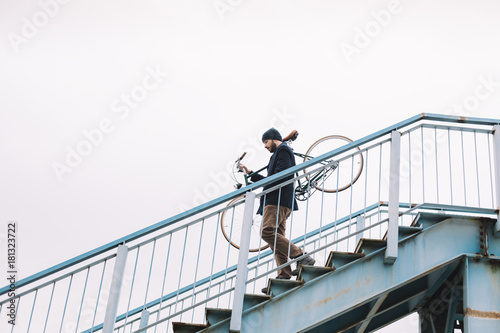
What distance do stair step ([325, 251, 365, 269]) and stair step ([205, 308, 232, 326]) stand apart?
3.61 feet

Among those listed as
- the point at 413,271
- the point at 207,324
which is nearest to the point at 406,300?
the point at 413,271

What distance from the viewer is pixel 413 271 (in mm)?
6762

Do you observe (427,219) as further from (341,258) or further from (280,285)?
(280,285)

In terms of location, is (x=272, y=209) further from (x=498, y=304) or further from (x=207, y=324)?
(x=498, y=304)

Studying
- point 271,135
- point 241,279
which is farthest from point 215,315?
point 271,135

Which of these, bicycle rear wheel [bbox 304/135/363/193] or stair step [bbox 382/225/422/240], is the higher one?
bicycle rear wheel [bbox 304/135/363/193]

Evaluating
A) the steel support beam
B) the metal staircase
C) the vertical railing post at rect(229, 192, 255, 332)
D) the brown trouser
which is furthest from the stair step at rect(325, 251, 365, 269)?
the steel support beam

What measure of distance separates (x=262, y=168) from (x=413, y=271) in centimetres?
375

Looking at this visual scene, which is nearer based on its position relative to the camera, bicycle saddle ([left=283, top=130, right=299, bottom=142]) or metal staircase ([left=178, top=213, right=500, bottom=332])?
metal staircase ([left=178, top=213, right=500, bottom=332])

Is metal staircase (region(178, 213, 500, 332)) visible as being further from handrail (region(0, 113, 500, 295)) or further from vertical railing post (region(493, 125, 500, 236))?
handrail (region(0, 113, 500, 295))

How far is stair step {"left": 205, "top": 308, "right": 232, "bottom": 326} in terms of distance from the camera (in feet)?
21.2

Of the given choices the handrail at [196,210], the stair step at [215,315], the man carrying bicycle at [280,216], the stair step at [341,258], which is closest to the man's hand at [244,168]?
the man carrying bicycle at [280,216]

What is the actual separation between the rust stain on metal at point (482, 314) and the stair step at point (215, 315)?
227 centimetres

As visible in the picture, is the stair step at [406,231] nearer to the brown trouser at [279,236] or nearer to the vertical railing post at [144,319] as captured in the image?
the brown trouser at [279,236]
